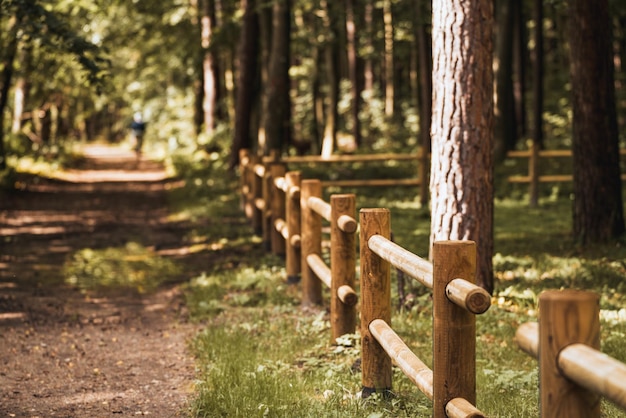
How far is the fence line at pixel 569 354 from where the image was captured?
8.41 ft

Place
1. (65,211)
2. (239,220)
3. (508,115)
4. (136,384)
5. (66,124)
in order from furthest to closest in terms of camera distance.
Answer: (66,124), (508,115), (65,211), (239,220), (136,384)

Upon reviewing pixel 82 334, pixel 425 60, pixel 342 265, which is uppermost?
pixel 425 60

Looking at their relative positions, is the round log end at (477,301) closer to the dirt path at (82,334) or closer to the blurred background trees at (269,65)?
the dirt path at (82,334)

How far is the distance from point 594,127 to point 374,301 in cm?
672

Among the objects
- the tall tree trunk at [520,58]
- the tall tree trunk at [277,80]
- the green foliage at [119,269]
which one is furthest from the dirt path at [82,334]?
the tall tree trunk at [520,58]

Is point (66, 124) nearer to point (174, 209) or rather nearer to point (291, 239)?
point (174, 209)

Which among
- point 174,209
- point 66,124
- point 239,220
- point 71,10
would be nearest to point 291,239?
point 239,220

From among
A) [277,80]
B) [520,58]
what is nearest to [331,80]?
[520,58]

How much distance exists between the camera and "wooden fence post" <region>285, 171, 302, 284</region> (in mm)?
9883

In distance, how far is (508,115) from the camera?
23797 mm

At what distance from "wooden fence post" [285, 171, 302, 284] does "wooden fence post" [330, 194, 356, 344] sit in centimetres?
277

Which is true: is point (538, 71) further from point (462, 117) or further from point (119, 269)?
point (462, 117)

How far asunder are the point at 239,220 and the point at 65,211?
467 centimetres

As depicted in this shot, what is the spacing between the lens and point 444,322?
4.14 m
